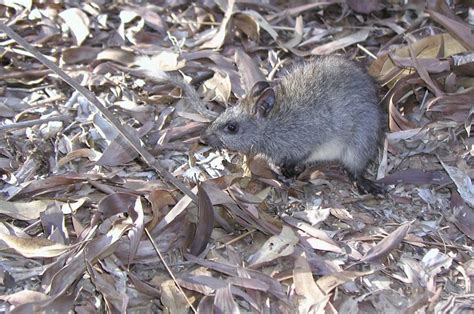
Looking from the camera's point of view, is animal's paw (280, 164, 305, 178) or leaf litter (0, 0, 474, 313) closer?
leaf litter (0, 0, 474, 313)

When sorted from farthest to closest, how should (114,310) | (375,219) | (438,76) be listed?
(438,76)
(375,219)
(114,310)

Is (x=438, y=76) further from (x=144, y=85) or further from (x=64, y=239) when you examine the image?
(x=64, y=239)

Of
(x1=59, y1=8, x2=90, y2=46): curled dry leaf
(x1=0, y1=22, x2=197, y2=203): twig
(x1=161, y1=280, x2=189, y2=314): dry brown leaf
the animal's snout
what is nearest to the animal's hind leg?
the animal's snout

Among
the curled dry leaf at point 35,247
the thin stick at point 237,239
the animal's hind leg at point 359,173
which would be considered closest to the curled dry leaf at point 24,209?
the curled dry leaf at point 35,247

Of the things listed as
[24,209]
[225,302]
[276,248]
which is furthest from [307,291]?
[24,209]

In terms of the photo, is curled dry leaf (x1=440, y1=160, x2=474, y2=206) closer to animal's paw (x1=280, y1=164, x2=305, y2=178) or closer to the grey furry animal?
the grey furry animal

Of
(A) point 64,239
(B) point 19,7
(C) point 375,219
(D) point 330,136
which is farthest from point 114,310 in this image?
(B) point 19,7

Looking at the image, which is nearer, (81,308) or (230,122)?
(81,308)
